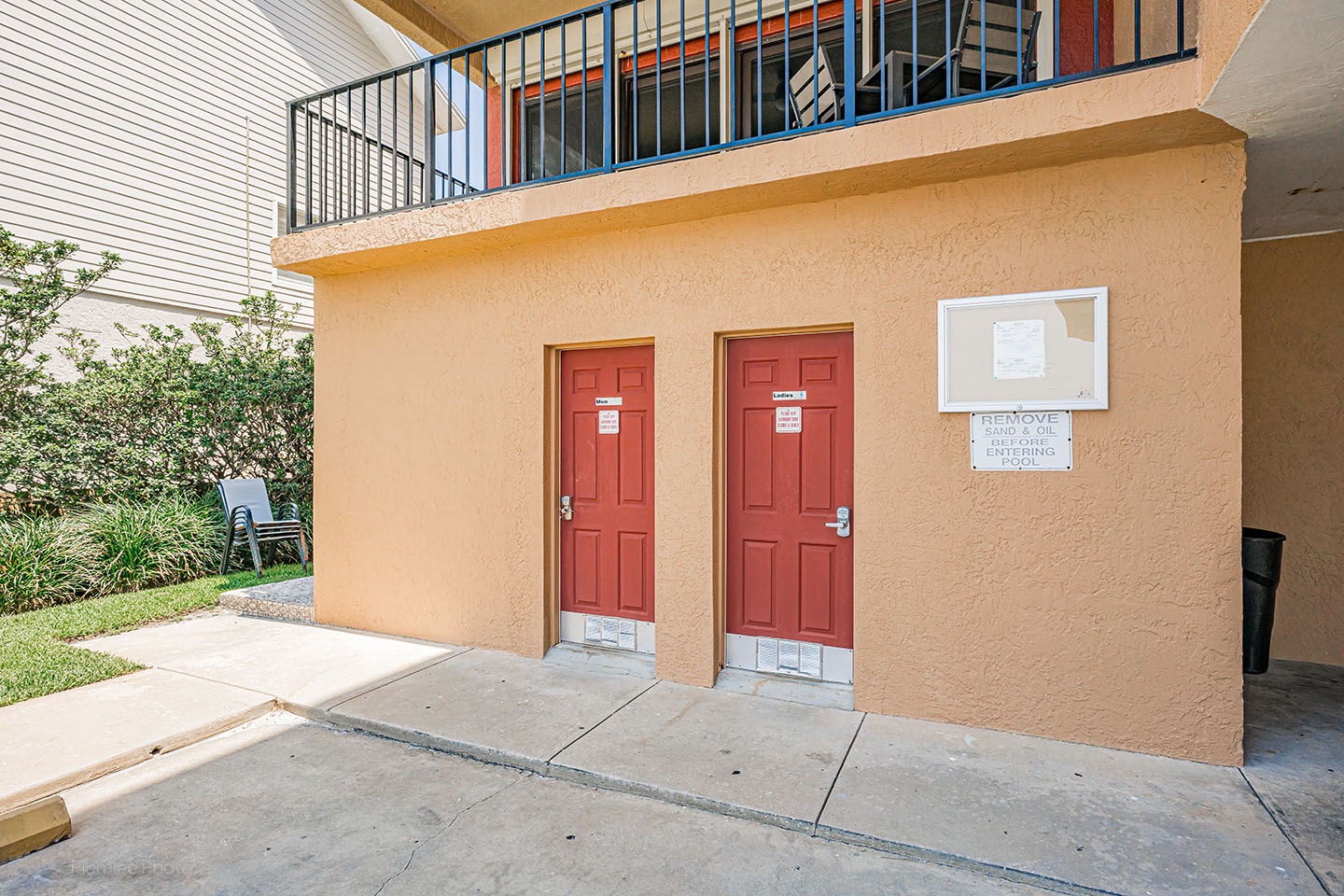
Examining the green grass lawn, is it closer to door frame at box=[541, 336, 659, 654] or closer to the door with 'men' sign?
door frame at box=[541, 336, 659, 654]

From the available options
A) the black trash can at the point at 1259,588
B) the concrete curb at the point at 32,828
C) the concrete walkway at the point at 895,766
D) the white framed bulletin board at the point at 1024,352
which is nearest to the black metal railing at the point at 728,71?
the white framed bulletin board at the point at 1024,352

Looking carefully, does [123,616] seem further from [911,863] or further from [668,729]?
[911,863]

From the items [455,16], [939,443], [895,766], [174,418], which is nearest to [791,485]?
[939,443]

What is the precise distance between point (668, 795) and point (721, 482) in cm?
199

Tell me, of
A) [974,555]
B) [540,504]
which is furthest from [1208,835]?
[540,504]

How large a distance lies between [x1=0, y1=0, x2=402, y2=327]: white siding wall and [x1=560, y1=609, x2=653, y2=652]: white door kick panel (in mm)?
7546

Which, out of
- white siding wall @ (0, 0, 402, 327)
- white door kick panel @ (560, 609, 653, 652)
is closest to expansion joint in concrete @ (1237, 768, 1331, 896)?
white door kick panel @ (560, 609, 653, 652)

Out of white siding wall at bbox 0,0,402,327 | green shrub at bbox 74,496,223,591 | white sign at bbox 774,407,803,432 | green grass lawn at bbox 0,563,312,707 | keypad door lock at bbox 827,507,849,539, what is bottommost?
green grass lawn at bbox 0,563,312,707

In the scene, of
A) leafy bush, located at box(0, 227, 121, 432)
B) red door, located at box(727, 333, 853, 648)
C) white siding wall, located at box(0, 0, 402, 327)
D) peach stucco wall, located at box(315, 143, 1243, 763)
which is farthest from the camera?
white siding wall, located at box(0, 0, 402, 327)

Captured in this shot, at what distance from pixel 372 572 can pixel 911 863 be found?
4731 mm

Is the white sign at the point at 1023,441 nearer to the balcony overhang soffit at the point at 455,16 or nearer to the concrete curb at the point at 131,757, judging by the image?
the concrete curb at the point at 131,757

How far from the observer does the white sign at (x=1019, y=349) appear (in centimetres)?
369

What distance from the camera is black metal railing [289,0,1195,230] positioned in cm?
409

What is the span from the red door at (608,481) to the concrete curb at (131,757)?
7.02ft
